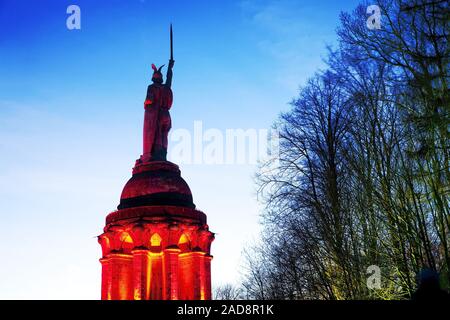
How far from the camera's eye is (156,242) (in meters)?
27.3

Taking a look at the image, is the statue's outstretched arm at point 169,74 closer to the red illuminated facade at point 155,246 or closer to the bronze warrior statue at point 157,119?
the bronze warrior statue at point 157,119

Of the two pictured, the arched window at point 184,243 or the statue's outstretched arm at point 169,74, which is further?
the statue's outstretched arm at point 169,74

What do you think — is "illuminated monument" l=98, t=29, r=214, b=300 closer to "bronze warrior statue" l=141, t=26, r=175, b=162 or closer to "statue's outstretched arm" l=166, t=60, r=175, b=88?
"bronze warrior statue" l=141, t=26, r=175, b=162

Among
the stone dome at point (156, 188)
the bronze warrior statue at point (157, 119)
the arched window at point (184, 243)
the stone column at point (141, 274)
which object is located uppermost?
the bronze warrior statue at point (157, 119)

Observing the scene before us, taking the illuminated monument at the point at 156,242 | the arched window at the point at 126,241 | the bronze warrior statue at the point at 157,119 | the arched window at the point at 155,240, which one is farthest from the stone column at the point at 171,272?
the bronze warrior statue at the point at 157,119

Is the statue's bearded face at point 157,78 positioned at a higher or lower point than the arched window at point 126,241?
higher

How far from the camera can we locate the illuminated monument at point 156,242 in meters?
26.5

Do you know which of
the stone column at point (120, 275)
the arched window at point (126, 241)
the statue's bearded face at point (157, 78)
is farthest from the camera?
the statue's bearded face at point (157, 78)

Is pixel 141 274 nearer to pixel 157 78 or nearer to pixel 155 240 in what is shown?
pixel 155 240

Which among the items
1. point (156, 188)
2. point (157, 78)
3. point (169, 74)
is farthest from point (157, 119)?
point (156, 188)

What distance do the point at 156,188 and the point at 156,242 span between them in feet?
9.11

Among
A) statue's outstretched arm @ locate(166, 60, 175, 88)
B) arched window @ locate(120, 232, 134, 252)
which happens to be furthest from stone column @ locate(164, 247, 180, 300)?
statue's outstretched arm @ locate(166, 60, 175, 88)

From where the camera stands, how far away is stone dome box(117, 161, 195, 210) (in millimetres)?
28078
